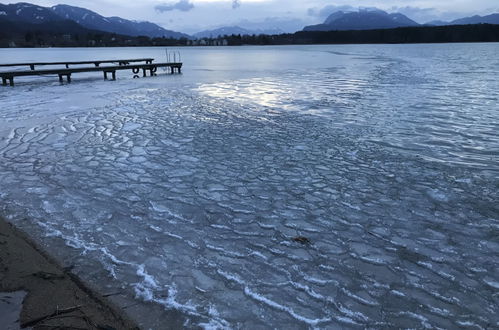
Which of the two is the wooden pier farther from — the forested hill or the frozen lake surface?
the forested hill

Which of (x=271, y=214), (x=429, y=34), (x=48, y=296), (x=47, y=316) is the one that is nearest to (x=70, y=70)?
(x=271, y=214)

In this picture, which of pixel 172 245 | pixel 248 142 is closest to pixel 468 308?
pixel 172 245

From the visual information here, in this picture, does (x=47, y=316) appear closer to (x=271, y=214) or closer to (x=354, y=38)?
(x=271, y=214)

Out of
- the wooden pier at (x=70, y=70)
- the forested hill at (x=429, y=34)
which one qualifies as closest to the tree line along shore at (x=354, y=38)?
the forested hill at (x=429, y=34)

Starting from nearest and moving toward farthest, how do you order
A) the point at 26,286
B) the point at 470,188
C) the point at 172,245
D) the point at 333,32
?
the point at 26,286
the point at 172,245
the point at 470,188
the point at 333,32

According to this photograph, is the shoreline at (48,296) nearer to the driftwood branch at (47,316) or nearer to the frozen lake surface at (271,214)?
the driftwood branch at (47,316)

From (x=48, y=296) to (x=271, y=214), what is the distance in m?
2.91

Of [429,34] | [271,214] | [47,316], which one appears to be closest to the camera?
[47,316]

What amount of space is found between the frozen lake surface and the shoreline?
191mm

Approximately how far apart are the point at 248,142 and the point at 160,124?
10.8 feet

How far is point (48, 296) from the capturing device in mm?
3123

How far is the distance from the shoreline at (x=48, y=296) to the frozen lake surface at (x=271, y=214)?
0.19 metres

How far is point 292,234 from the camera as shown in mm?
4566

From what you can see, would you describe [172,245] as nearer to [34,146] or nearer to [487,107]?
[34,146]
